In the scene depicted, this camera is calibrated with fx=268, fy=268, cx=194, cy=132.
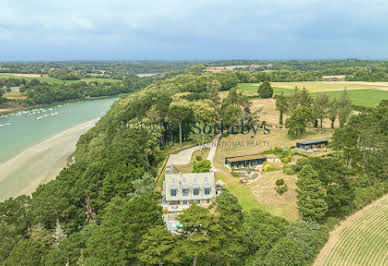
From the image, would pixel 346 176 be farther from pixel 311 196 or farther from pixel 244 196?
pixel 244 196

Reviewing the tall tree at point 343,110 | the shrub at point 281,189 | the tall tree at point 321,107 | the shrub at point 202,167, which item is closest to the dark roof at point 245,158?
the shrub at point 202,167

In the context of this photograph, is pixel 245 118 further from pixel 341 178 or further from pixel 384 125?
pixel 341 178

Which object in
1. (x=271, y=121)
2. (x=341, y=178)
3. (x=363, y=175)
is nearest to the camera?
(x=341, y=178)

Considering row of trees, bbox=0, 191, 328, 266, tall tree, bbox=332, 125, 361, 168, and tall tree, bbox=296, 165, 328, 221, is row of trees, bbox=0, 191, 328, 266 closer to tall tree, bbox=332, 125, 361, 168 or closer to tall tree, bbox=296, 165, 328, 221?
tall tree, bbox=296, 165, 328, 221

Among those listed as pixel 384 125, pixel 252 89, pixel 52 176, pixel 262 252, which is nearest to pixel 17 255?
pixel 262 252

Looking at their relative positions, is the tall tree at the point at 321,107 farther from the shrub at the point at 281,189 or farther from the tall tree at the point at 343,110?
the shrub at the point at 281,189

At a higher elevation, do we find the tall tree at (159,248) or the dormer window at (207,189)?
the tall tree at (159,248)
